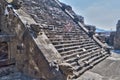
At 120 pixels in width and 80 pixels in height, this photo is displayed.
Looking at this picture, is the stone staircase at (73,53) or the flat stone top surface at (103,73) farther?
the stone staircase at (73,53)

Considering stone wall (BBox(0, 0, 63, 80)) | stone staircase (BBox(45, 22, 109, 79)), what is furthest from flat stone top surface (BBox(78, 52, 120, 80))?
stone wall (BBox(0, 0, 63, 80))

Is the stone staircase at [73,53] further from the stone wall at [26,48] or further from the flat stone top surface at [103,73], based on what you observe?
the stone wall at [26,48]

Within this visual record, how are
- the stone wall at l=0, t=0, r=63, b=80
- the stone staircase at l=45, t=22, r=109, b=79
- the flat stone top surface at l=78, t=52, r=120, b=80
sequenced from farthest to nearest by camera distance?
the stone staircase at l=45, t=22, r=109, b=79 → the flat stone top surface at l=78, t=52, r=120, b=80 → the stone wall at l=0, t=0, r=63, b=80

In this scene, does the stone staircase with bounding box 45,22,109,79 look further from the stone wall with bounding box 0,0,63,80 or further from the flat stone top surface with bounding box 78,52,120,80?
the stone wall with bounding box 0,0,63,80

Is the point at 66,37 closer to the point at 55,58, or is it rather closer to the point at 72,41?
the point at 72,41

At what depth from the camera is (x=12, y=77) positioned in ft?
23.2

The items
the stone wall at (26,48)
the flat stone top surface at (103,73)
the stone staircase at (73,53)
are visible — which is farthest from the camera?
the stone staircase at (73,53)

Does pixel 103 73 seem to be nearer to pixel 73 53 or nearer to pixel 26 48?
pixel 73 53

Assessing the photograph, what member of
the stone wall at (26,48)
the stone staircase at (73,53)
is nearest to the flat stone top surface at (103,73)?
the stone staircase at (73,53)

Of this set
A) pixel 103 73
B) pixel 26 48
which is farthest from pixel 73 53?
pixel 26 48

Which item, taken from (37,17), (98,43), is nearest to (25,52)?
(37,17)

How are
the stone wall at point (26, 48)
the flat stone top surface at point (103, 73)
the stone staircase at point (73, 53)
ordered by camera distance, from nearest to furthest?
the stone wall at point (26, 48) < the flat stone top surface at point (103, 73) < the stone staircase at point (73, 53)

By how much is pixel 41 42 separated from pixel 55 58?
2.98 feet

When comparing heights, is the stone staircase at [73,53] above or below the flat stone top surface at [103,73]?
above
